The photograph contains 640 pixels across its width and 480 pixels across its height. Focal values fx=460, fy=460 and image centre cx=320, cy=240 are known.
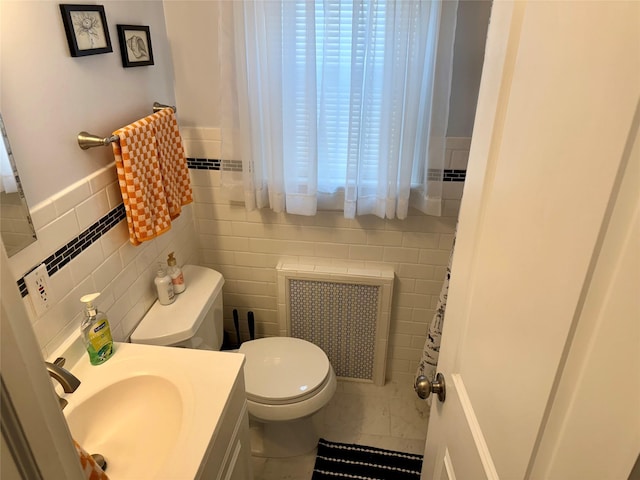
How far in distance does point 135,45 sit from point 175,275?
2.69ft

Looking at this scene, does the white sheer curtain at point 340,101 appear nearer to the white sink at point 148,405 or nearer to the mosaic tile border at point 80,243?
the mosaic tile border at point 80,243

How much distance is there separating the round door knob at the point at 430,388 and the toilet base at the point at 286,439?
0.98m

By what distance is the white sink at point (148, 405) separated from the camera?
115 cm

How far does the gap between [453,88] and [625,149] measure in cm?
137

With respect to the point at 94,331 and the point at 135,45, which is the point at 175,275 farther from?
the point at 135,45

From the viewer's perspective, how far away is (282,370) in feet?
6.15

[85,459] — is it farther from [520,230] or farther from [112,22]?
Result: [112,22]

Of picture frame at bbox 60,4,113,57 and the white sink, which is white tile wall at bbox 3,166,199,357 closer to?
the white sink

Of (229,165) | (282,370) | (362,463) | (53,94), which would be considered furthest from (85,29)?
(362,463)

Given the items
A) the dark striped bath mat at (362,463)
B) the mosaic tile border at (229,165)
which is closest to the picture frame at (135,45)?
the mosaic tile border at (229,165)

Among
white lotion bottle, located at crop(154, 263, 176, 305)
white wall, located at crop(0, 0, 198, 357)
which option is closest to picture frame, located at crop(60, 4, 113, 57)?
white wall, located at crop(0, 0, 198, 357)

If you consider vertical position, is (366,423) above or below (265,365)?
below

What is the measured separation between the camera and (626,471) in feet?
1.53

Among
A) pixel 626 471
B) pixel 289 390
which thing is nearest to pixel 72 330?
pixel 289 390
